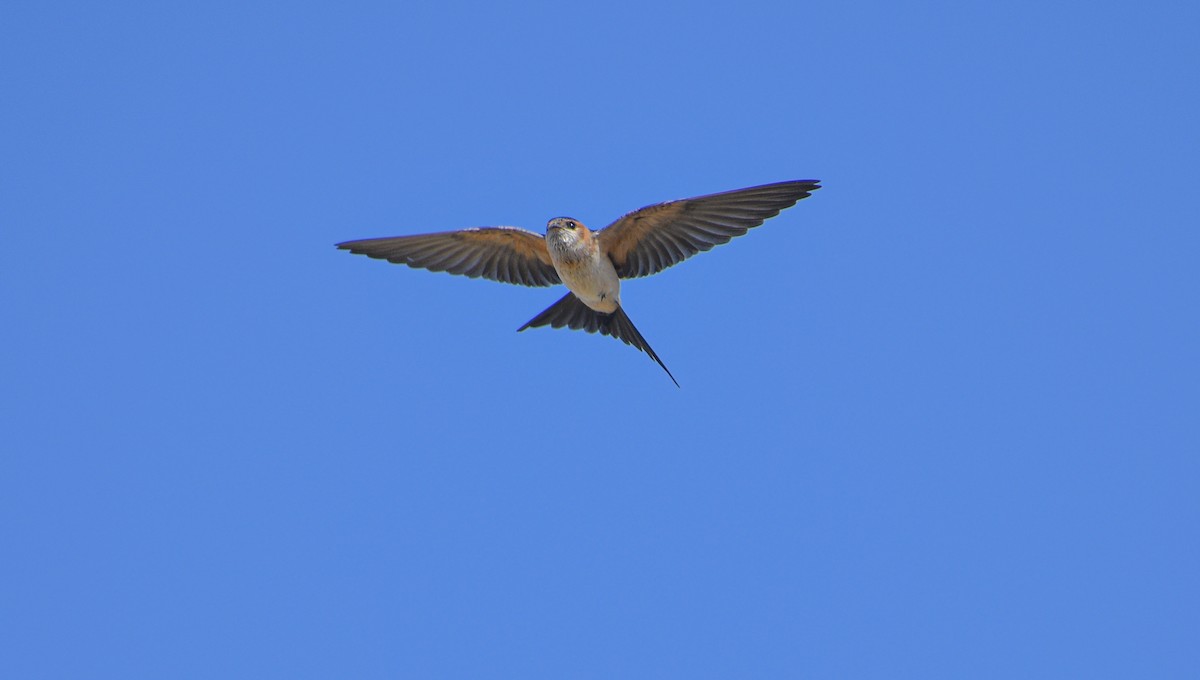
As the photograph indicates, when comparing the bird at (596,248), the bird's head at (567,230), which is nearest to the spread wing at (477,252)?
the bird at (596,248)

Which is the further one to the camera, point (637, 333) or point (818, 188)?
point (637, 333)

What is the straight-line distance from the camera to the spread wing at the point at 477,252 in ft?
45.5

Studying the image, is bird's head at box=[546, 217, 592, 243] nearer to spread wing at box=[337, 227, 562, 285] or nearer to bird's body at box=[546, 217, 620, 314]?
bird's body at box=[546, 217, 620, 314]

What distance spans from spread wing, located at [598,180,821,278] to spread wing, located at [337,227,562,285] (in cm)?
79

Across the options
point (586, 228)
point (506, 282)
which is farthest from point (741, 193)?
point (506, 282)

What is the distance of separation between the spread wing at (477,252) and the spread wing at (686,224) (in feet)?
2.60

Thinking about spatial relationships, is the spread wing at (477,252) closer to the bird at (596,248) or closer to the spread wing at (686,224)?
the bird at (596,248)

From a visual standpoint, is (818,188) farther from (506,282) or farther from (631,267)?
(506,282)

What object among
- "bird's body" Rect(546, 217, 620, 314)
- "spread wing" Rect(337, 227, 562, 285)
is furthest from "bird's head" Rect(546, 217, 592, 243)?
"spread wing" Rect(337, 227, 562, 285)

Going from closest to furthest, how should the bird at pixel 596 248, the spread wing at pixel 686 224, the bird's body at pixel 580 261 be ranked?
the spread wing at pixel 686 224 < the bird at pixel 596 248 < the bird's body at pixel 580 261

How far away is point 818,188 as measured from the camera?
1240 centimetres

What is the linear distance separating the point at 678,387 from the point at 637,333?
1703 mm

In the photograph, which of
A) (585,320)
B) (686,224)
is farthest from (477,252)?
(686,224)

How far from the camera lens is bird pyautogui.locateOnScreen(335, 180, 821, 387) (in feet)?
42.2
